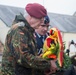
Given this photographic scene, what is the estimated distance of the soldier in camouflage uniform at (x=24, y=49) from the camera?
Answer: 7.32ft

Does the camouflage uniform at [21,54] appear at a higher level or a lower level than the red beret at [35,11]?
lower

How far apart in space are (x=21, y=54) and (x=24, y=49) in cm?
5

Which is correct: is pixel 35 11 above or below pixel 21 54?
above

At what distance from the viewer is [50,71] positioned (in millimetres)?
2463

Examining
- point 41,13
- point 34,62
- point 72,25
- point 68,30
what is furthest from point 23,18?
point 72,25

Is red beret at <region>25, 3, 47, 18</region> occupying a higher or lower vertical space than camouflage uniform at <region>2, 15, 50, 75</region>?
higher

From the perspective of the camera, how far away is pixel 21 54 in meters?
2.21

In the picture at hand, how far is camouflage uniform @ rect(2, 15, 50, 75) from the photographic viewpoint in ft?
7.32

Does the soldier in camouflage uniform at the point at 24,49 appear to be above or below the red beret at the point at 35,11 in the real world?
below

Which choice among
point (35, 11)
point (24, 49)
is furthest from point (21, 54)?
point (35, 11)

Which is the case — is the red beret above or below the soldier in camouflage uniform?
above

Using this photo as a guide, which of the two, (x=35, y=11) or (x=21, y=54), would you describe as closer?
(x=21, y=54)

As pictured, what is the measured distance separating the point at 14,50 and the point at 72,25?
22463 millimetres

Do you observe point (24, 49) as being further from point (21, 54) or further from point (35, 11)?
point (35, 11)
